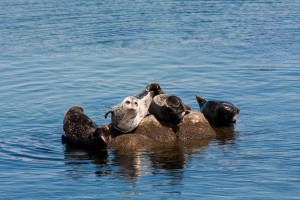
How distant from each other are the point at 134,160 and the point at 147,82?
636 centimetres

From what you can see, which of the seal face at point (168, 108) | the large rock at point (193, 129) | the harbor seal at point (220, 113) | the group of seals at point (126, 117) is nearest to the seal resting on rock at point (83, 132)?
the group of seals at point (126, 117)

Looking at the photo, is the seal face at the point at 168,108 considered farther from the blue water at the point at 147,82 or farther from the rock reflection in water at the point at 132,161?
the blue water at the point at 147,82

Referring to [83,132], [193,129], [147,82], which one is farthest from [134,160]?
[147,82]

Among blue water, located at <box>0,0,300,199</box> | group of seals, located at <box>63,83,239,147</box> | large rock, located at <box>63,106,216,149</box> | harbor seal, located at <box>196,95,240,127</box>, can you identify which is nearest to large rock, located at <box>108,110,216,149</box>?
large rock, located at <box>63,106,216,149</box>

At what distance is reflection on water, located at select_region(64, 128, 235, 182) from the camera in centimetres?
1459

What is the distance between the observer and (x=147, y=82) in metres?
21.4

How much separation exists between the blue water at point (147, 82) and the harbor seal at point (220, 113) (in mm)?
368

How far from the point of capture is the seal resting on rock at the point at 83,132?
15.8 m

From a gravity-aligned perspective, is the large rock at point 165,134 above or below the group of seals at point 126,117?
below

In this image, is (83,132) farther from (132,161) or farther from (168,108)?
(168,108)

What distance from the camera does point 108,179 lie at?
559 inches

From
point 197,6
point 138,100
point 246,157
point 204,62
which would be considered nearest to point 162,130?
point 138,100

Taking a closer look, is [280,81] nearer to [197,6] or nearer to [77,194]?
[77,194]

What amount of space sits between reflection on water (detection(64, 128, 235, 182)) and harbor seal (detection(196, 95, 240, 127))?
2.50ft
